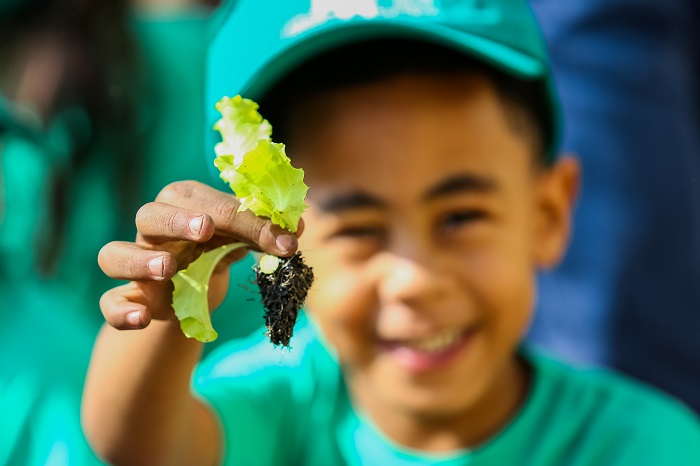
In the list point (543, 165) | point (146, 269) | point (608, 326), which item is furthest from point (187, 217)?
point (608, 326)

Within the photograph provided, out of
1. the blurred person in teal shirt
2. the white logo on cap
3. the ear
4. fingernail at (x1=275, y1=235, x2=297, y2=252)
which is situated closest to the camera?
fingernail at (x1=275, y1=235, x2=297, y2=252)

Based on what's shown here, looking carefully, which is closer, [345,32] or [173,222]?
[173,222]

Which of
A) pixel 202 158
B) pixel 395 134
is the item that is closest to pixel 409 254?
pixel 395 134

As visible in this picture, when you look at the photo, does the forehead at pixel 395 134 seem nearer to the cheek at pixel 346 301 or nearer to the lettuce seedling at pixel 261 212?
the cheek at pixel 346 301

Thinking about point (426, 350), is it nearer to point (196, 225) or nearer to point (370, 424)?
point (370, 424)

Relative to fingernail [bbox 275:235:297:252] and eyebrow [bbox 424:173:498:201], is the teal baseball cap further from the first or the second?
fingernail [bbox 275:235:297:252]

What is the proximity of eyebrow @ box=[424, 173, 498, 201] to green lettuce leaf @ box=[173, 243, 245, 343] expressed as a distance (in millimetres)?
330

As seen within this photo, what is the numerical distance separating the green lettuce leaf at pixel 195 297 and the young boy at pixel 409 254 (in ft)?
0.54

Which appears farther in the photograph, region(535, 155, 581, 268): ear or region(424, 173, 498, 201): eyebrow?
region(535, 155, 581, 268): ear

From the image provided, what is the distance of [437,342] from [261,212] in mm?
423

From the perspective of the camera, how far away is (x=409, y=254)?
1.01 meters

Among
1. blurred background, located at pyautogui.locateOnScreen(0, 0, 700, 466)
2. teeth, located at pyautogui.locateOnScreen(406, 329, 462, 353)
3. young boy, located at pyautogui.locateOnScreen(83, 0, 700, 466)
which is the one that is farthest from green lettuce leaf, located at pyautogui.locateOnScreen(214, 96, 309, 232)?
blurred background, located at pyautogui.locateOnScreen(0, 0, 700, 466)

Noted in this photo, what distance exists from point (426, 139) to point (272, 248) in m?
0.39

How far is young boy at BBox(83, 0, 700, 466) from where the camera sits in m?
1.01
